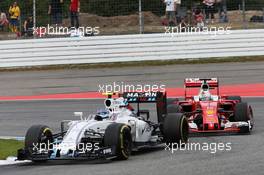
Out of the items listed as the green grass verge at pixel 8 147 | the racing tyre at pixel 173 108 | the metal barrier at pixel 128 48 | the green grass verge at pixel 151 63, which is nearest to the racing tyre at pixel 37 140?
the green grass verge at pixel 8 147

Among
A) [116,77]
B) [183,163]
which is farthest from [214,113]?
[116,77]

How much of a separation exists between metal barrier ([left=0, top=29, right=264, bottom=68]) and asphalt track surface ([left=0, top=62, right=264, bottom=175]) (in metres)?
0.55

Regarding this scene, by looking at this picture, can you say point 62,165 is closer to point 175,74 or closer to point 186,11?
point 175,74

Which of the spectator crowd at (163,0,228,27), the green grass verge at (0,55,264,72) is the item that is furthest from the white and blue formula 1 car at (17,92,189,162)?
the spectator crowd at (163,0,228,27)

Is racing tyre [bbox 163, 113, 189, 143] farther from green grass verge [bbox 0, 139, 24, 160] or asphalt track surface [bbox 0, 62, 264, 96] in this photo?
asphalt track surface [bbox 0, 62, 264, 96]

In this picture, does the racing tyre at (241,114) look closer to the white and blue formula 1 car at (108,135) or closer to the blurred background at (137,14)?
the white and blue formula 1 car at (108,135)

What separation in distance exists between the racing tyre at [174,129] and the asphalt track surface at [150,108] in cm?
33

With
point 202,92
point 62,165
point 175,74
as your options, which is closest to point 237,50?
point 175,74

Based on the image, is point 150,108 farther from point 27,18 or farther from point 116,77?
point 27,18

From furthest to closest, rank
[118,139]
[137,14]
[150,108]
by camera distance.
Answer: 1. [137,14]
2. [150,108]
3. [118,139]

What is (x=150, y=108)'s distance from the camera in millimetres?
20125

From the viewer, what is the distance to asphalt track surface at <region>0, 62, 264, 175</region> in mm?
11000

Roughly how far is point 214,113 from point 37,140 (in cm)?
426

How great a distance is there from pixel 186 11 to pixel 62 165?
19.0m
